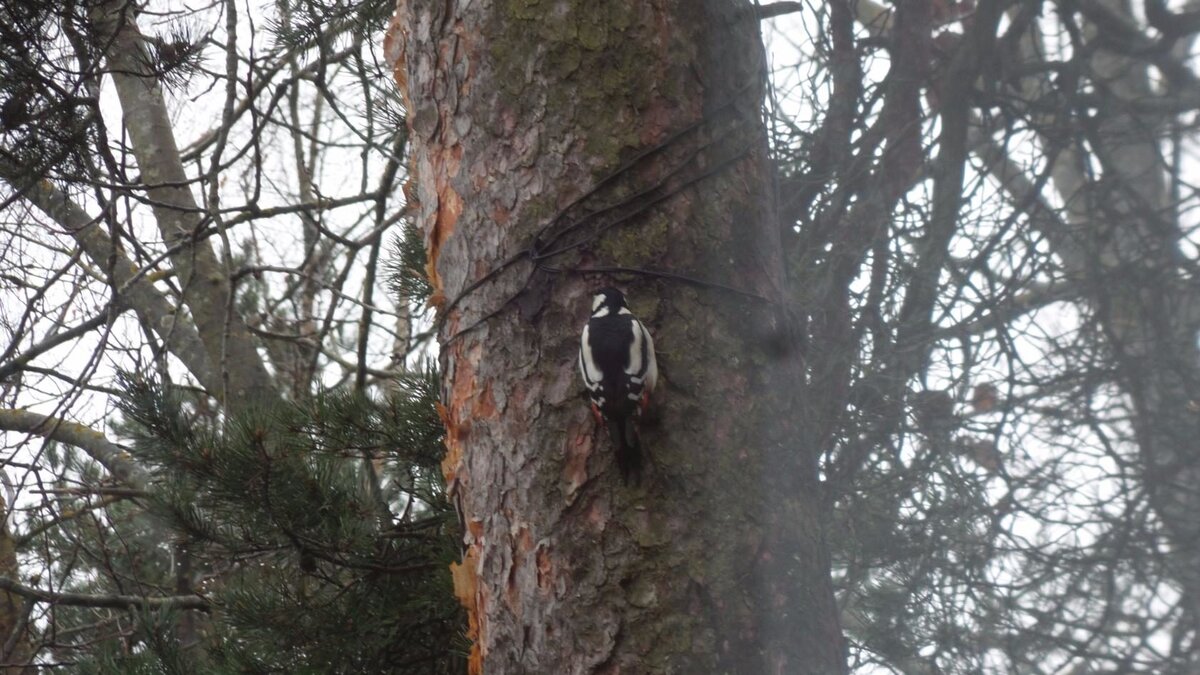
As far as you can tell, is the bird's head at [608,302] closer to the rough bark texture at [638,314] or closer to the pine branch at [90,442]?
the rough bark texture at [638,314]

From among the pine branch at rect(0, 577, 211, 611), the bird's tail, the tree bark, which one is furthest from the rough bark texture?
the tree bark

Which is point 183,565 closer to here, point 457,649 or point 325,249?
point 457,649

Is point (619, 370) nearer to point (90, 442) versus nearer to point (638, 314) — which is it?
point (638, 314)

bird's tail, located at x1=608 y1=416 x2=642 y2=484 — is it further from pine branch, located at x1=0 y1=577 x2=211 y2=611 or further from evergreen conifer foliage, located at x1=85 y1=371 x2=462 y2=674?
pine branch, located at x1=0 y1=577 x2=211 y2=611

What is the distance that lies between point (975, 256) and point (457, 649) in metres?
1.24

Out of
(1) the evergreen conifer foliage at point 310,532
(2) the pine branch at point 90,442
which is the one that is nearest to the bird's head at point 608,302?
(1) the evergreen conifer foliage at point 310,532

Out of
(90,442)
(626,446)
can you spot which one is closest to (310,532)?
(626,446)

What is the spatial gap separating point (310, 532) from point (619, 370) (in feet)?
3.32

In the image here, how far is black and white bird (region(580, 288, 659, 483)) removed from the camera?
152 cm

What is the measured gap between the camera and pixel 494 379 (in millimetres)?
1744

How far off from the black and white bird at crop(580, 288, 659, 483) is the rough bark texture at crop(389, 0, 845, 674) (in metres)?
0.04

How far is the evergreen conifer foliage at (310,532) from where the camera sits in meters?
2.18

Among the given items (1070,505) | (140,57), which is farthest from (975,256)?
(140,57)

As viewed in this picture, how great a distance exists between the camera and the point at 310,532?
2.22 meters
